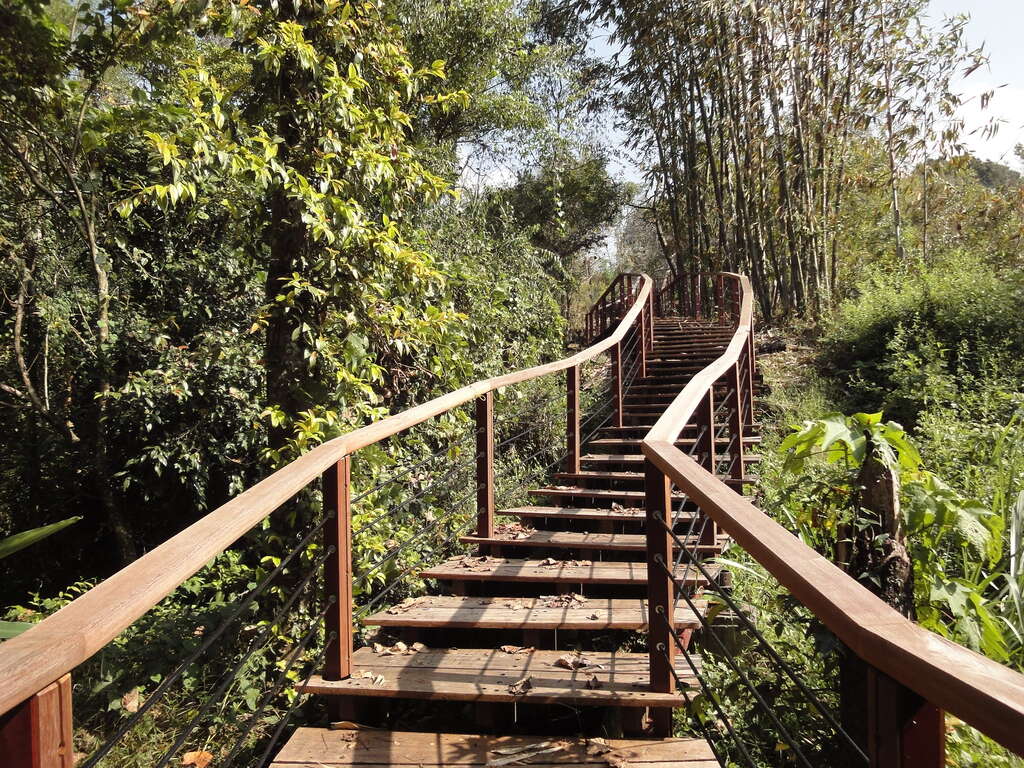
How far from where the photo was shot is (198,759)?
8.50ft

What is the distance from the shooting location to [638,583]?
2928mm

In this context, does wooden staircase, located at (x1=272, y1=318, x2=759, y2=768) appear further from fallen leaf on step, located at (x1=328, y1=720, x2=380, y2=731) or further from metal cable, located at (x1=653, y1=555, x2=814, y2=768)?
metal cable, located at (x1=653, y1=555, x2=814, y2=768)

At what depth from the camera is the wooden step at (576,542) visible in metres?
3.34

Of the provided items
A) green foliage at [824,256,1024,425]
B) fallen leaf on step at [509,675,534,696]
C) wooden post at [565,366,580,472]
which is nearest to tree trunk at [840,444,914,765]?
fallen leaf on step at [509,675,534,696]

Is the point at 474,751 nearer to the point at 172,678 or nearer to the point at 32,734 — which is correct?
the point at 172,678

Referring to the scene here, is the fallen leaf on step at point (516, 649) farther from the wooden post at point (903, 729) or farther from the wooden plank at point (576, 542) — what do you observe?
the wooden post at point (903, 729)

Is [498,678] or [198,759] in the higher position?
[498,678]

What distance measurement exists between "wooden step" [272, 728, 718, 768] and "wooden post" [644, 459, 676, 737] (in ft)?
0.45

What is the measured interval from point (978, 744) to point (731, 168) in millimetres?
11214

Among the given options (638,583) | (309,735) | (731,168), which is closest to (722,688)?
(638,583)

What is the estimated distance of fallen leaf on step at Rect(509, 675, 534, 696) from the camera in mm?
2041

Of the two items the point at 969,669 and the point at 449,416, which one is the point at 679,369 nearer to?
the point at 449,416

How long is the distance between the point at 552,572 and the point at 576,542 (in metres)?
0.37

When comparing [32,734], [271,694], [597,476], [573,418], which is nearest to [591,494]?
[597,476]
